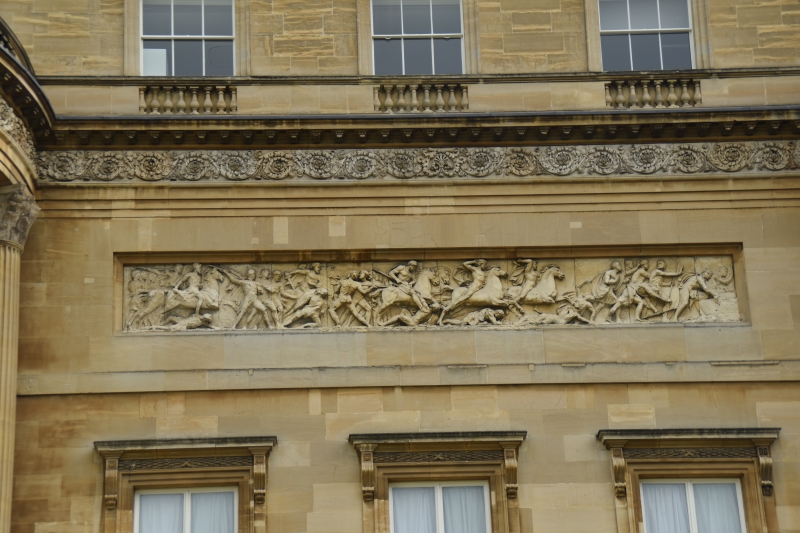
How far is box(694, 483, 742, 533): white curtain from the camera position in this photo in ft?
64.5

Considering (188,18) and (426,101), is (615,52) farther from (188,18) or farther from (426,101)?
(188,18)

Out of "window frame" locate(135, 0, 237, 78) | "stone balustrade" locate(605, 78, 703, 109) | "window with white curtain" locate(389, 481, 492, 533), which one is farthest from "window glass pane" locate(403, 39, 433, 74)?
"window with white curtain" locate(389, 481, 492, 533)

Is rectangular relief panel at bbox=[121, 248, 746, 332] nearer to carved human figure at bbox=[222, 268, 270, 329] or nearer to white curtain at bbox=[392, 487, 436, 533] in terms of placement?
carved human figure at bbox=[222, 268, 270, 329]

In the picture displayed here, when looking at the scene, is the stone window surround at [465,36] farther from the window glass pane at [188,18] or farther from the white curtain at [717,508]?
the white curtain at [717,508]

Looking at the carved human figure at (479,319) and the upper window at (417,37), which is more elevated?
the upper window at (417,37)

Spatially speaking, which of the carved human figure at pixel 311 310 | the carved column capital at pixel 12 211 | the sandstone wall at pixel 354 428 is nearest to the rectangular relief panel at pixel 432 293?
the carved human figure at pixel 311 310

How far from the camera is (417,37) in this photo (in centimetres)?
2219

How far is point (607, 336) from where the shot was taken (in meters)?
20.5

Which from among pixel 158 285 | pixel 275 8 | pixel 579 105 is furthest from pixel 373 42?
pixel 158 285

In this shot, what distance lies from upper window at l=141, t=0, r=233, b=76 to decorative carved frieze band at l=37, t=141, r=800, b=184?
1.57 metres

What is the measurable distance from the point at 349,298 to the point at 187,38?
15.5 feet

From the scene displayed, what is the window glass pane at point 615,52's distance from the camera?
22.1m

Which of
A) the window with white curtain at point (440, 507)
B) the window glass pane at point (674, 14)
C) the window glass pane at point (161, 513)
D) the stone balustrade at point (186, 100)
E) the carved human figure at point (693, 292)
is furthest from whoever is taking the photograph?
the window glass pane at point (674, 14)

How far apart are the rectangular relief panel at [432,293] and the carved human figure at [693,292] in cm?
1
